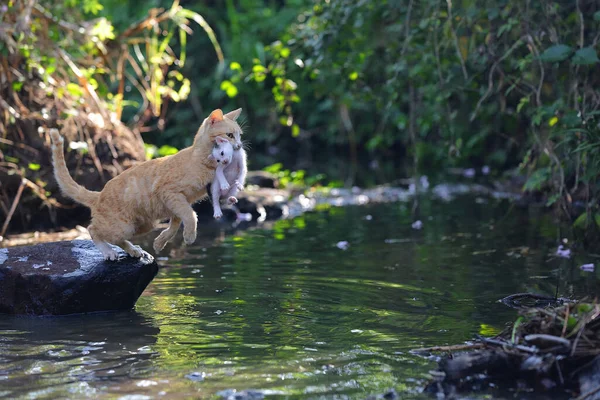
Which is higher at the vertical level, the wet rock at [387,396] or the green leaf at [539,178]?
the green leaf at [539,178]

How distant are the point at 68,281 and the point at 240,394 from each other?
235 cm

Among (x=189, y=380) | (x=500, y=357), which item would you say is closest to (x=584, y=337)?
(x=500, y=357)

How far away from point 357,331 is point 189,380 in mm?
1482

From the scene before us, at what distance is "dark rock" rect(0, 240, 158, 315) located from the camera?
21.5 feet

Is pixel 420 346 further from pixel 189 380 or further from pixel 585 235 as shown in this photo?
pixel 585 235

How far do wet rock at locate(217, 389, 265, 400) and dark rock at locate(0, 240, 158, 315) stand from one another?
7.15 feet

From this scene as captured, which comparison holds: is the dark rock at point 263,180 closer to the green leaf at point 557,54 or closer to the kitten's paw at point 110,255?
the kitten's paw at point 110,255

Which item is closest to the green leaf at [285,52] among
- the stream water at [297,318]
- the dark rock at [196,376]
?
the stream water at [297,318]

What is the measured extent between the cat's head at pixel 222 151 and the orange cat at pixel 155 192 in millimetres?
65

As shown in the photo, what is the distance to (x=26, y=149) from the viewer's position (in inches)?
410

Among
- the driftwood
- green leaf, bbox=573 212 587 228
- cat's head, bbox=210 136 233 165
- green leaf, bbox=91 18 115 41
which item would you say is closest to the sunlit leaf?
green leaf, bbox=91 18 115 41

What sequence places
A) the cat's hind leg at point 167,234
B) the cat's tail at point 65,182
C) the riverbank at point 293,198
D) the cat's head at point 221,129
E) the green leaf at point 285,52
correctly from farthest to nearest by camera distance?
the riverbank at point 293,198 < the green leaf at point 285,52 < the cat's tail at point 65,182 < the cat's hind leg at point 167,234 < the cat's head at point 221,129

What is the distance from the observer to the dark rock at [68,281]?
6.55m

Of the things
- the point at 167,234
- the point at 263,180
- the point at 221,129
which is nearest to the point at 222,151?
the point at 221,129
